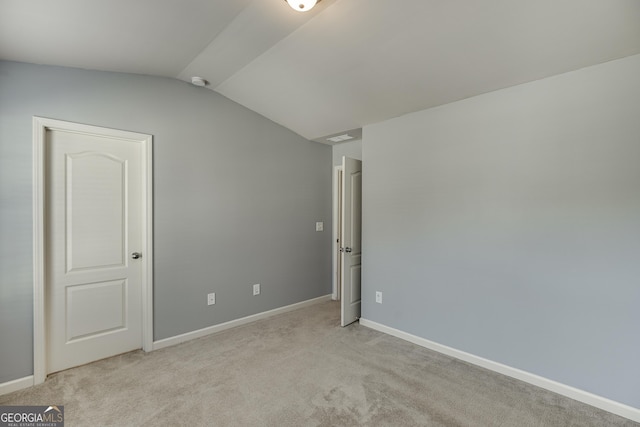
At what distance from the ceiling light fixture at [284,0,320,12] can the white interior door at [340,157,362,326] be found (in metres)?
1.79

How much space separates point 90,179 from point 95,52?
1.05 m

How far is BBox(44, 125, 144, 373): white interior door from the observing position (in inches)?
95.0

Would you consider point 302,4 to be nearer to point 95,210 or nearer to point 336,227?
A: point 95,210

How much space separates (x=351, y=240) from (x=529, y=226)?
1798 mm

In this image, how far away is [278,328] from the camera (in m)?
3.38

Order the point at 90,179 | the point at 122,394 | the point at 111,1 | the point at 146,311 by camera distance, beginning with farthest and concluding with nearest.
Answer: the point at 146,311
the point at 90,179
the point at 122,394
the point at 111,1

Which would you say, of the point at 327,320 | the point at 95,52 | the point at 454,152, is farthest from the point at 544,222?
the point at 95,52

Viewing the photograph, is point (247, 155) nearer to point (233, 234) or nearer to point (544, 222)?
point (233, 234)

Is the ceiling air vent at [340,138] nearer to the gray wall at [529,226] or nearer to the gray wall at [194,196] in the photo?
the gray wall at [194,196]

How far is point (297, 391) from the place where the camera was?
2.19 meters

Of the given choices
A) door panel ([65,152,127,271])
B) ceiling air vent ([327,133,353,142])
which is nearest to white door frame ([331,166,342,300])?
ceiling air vent ([327,133,353,142])

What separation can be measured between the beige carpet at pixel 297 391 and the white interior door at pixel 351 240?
61 centimetres

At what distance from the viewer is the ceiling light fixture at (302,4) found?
1.69m

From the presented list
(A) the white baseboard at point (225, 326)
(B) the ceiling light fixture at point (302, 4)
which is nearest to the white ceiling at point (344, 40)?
(B) the ceiling light fixture at point (302, 4)
